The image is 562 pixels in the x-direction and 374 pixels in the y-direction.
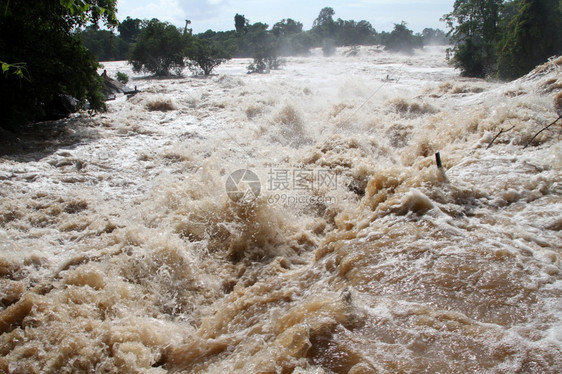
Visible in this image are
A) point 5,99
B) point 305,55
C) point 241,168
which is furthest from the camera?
point 305,55

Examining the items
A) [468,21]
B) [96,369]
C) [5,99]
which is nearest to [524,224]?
[96,369]

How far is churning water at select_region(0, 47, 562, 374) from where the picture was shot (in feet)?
6.53

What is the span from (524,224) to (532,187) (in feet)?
2.14

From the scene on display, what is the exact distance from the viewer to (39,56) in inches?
247

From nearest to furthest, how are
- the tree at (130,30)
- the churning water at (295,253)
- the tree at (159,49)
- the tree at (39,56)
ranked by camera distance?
the churning water at (295,253) → the tree at (39,56) → the tree at (159,49) → the tree at (130,30)

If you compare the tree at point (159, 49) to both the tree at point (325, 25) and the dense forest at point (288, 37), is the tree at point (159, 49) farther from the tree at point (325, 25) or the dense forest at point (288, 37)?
the tree at point (325, 25)

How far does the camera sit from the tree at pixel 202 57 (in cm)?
1805

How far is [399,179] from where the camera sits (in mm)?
3598

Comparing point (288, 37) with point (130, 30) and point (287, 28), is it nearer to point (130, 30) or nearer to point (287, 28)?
point (287, 28)

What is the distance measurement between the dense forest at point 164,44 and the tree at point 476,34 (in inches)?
1.5

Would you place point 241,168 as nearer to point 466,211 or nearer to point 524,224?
point 466,211
